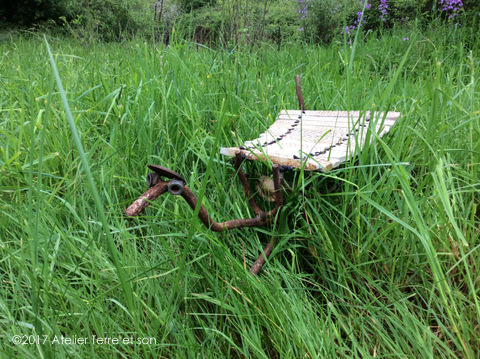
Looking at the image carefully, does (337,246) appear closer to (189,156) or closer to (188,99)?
(189,156)

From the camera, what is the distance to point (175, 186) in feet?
2.42

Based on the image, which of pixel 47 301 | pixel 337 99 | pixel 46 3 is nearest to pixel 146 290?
pixel 47 301

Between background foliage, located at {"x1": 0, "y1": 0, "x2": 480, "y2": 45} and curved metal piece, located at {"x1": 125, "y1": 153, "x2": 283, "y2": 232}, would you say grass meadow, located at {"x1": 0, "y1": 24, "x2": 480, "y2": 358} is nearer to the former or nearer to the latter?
curved metal piece, located at {"x1": 125, "y1": 153, "x2": 283, "y2": 232}

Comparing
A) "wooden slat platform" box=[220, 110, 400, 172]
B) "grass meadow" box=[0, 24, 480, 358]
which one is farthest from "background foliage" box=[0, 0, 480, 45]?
"grass meadow" box=[0, 24, 480, 358]

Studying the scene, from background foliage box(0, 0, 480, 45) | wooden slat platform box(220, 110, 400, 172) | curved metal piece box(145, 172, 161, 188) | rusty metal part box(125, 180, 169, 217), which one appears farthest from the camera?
background foliage box(0, 0, 480, 45)

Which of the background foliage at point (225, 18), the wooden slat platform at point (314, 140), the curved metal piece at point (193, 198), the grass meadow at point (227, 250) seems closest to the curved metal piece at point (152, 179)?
the curved metal piece at point (193, 198)

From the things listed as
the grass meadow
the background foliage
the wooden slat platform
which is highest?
the background foliage

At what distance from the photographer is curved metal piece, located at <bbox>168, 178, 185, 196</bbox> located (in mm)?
729

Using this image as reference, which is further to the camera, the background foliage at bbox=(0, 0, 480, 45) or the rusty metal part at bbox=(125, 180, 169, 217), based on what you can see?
the background foliage at bbox=(0, 0, 480, 45)

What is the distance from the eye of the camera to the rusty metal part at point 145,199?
62 centimetres

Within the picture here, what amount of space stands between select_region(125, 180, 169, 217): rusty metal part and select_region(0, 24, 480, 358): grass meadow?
0.09 meters

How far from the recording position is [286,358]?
767 mm

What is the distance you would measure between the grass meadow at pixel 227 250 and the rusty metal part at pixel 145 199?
0.30ft

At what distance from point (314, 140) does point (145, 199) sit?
0.93 meters
